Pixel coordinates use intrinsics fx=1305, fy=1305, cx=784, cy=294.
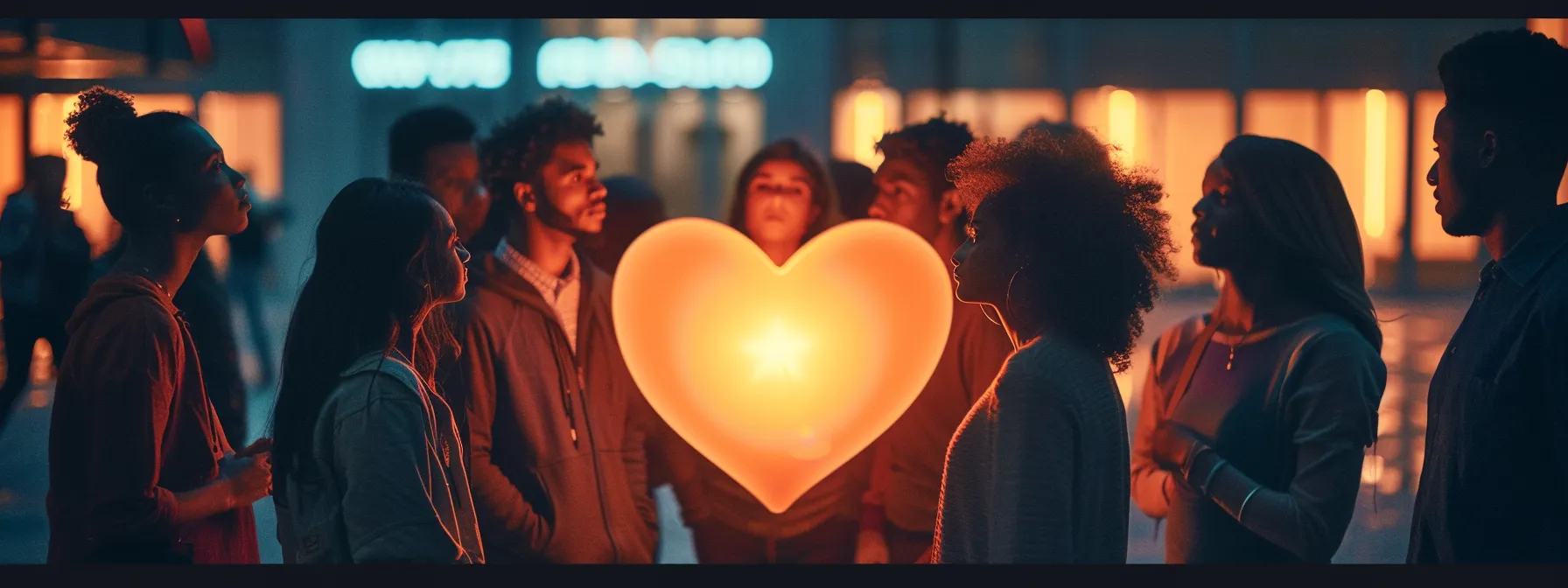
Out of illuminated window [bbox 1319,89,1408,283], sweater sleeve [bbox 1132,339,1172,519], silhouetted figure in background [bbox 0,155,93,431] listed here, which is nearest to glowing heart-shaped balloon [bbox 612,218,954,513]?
sweater sleeve [bbox 1132,339,1172,519]

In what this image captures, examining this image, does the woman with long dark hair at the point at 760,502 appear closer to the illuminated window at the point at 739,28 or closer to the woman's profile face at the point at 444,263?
the woman's profile face at the point at 444,263

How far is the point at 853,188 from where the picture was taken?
144 inches

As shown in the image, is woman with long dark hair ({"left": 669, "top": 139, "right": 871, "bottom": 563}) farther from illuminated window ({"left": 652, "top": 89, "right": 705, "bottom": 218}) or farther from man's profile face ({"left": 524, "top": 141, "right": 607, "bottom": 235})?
illuminated window ({"left": 652, "top": 89, "right": 705, "bottom": 218})

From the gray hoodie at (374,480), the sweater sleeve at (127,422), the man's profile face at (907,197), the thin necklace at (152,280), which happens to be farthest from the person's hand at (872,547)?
the thin necklace at (152,280)

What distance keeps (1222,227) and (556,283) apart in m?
1.58

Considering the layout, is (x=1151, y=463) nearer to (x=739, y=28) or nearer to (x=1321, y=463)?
(x=1321, y=463)

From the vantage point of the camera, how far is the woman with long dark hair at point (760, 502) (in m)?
3.32

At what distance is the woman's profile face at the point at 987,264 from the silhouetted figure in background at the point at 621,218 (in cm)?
162

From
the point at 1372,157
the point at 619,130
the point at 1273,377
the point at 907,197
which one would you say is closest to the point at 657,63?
the point at 619,130

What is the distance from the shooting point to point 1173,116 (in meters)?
14.8

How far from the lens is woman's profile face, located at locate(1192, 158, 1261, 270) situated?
104 inches

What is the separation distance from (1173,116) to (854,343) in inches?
491

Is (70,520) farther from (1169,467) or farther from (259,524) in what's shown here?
(259,524)

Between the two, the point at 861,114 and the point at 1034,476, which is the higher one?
the point at 861,114
